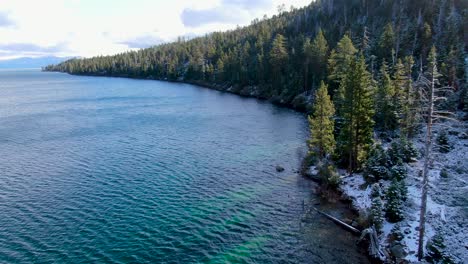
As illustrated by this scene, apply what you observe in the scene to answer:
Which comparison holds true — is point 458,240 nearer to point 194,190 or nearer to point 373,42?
point 194,190

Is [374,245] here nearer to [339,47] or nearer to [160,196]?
[160,196]

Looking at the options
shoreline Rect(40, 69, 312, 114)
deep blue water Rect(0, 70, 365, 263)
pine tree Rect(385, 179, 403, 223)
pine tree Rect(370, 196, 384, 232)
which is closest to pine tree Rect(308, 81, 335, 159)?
deep blue water Rect(0, 70, 365, 263)

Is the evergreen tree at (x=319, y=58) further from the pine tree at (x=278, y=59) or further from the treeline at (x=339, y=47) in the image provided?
the pine tree at (x=278, y=59)

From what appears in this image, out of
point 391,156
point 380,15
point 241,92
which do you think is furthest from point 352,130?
point 380,15

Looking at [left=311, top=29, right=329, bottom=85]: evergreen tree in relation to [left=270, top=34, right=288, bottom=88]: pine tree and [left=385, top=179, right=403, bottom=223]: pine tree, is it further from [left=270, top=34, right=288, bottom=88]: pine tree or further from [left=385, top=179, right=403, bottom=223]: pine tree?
[left=385, top=179, right=403, bottom=223]: pine tree

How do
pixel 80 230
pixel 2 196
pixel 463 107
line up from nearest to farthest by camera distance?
pixel 80 230
pixel 2 196
pixel 463 107
